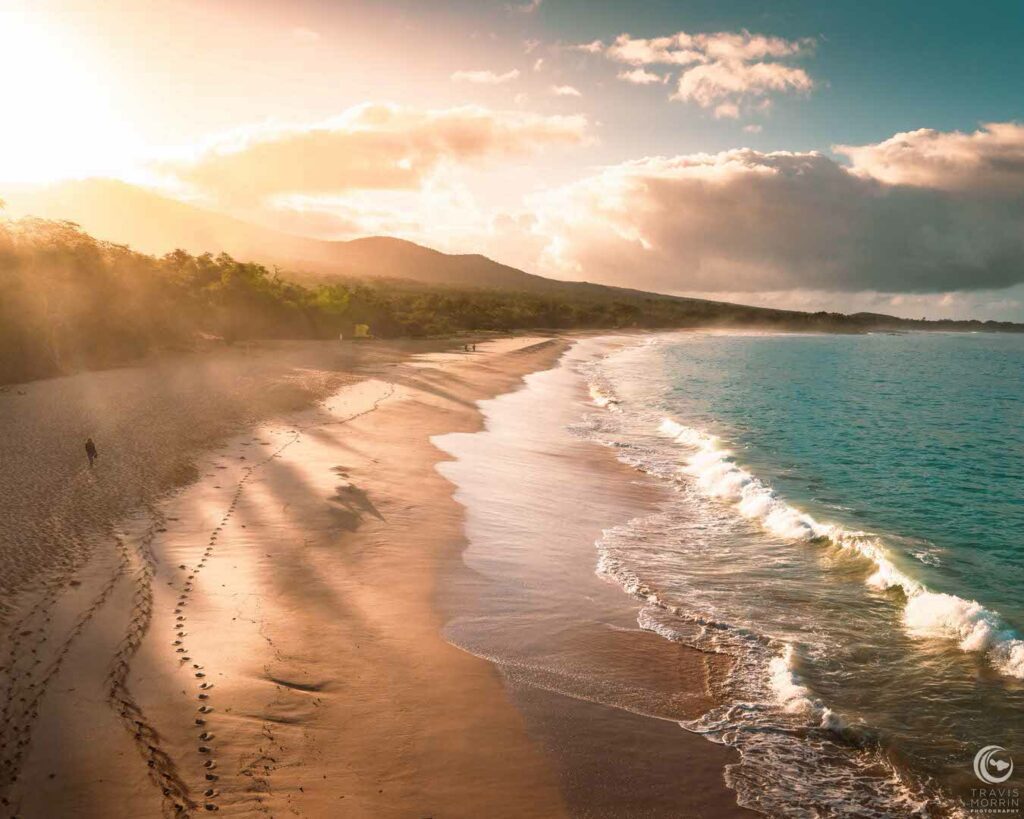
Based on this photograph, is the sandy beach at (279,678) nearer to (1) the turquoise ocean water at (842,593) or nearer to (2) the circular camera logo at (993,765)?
(1) the turquoise ocean water at (842,593)

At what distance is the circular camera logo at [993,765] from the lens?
8781 mm

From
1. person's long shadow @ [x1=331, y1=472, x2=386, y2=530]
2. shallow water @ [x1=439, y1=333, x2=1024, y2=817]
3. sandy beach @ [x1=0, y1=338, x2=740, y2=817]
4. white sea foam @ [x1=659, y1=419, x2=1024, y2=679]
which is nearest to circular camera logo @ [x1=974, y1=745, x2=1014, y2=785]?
shallow water @ [x1=439, y1=333, x2=1024, y2=817]

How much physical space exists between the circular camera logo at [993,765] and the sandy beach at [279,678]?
3.61m

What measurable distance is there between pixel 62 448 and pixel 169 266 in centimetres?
5156

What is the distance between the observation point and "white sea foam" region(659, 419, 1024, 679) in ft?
40.5

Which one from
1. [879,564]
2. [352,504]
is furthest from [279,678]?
[879,564]

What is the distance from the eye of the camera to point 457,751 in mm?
8734

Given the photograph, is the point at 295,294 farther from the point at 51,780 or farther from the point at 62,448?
the point at 51,780

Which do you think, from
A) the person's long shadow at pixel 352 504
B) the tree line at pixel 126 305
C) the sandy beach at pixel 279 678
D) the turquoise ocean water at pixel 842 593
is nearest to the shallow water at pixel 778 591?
the turquoise ocean water at pixel 842 593

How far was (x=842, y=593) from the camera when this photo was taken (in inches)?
586

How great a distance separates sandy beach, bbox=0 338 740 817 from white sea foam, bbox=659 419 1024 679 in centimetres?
585

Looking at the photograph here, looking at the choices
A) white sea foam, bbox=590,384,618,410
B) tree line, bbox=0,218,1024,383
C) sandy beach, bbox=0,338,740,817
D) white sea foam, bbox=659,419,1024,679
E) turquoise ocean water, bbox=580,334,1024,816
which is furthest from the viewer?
white sea foam, bbox=590,384,618,410

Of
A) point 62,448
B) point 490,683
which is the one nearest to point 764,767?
point 490,683

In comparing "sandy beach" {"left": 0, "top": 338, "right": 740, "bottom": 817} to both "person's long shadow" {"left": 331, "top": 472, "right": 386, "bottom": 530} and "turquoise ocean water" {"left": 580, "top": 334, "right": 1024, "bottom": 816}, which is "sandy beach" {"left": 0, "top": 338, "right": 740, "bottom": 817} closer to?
"person's long shadow" {"left": 331, "top": 472, "right": 386, "bottom": 530}
